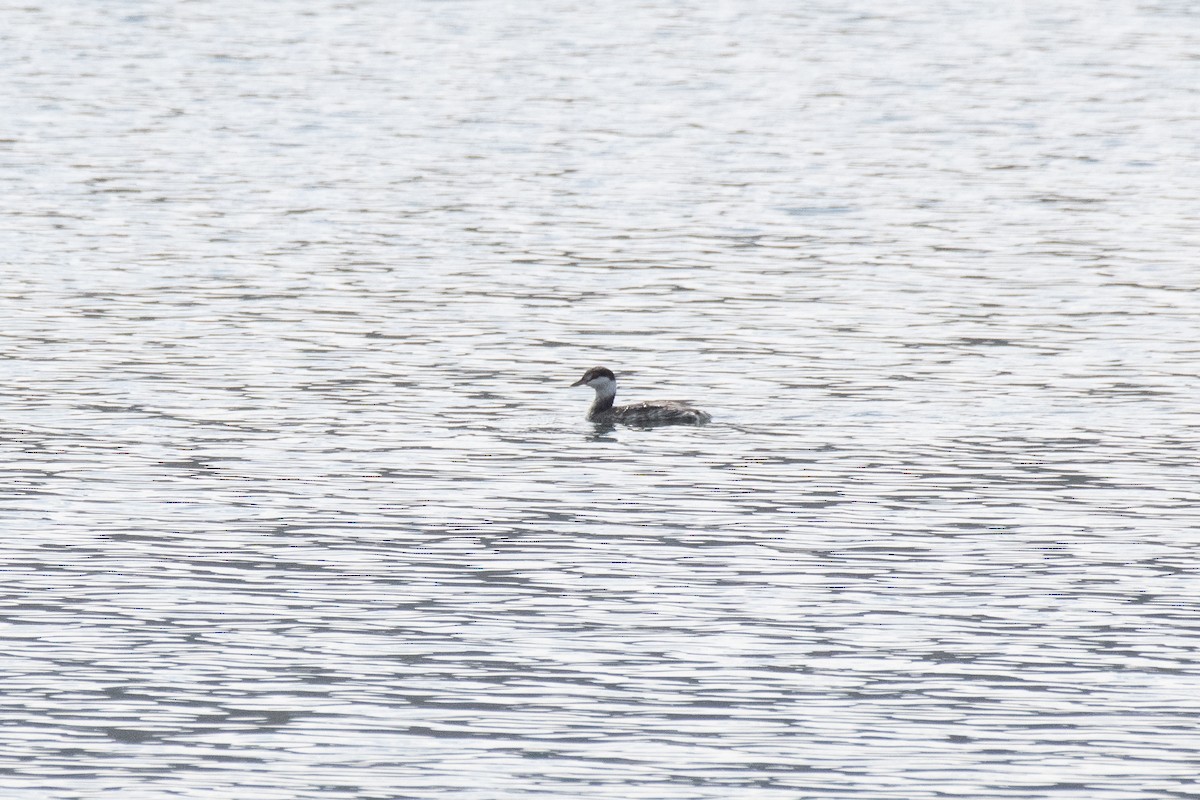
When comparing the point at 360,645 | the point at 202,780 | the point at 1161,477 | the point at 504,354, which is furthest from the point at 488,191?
the point at 202,780

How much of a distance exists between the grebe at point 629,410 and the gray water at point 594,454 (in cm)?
39

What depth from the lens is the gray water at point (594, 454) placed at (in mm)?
14539

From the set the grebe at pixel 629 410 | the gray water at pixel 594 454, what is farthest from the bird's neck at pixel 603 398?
the gray water at pixel 594 454

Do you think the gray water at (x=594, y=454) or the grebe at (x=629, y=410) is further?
the grebe at (x=629, y=410)

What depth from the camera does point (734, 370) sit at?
27438 millimetres

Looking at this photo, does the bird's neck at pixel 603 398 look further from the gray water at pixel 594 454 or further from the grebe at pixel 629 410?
the gray water at pixel 594 454

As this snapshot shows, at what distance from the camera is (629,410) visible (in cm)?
2506

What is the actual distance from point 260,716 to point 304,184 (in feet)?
95.0

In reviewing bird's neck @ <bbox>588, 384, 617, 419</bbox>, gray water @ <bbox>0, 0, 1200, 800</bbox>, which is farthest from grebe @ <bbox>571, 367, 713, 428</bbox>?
gray water @ <bbox>0, 0, 1200, 800</bbox>

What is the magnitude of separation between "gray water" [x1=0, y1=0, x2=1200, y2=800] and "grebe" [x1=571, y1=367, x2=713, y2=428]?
15.4 inches

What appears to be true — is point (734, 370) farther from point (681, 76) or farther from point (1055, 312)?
point (681, 76)

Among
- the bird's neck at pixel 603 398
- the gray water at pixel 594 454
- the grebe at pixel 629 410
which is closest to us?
the gray water at pixel 594 454

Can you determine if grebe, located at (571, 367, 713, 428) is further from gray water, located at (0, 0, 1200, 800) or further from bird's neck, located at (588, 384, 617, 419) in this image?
gray water, located at (0, 0, 1200, 800)

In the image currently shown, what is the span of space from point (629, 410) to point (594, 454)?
151cm
